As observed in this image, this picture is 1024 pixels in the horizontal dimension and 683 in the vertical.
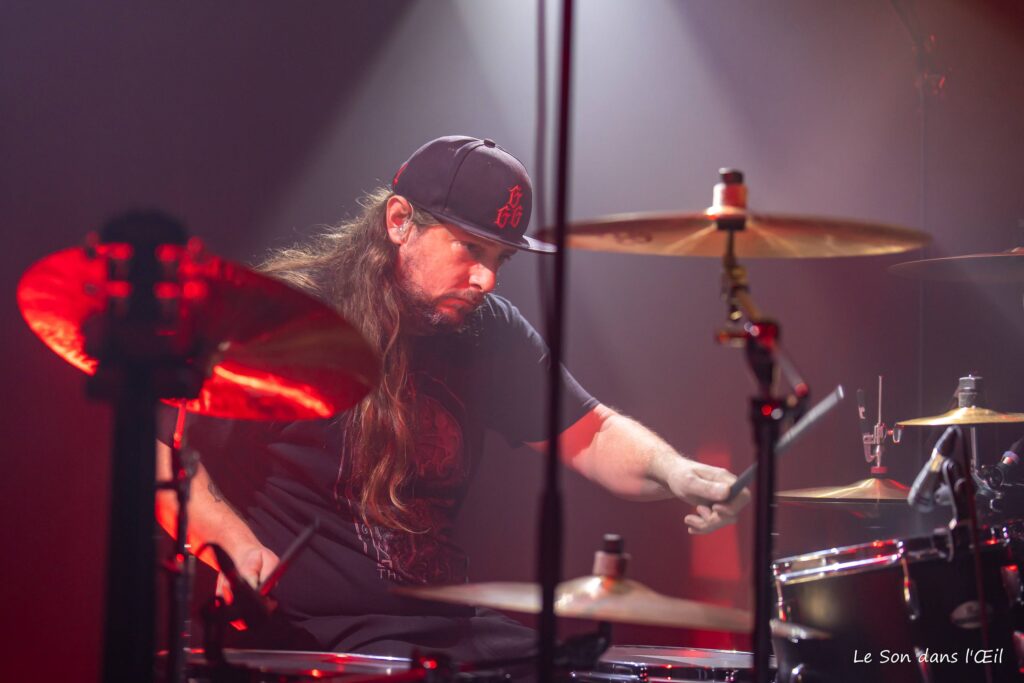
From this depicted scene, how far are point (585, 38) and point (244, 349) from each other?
6.82ft

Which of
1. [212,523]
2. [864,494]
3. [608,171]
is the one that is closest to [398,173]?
[608,171]

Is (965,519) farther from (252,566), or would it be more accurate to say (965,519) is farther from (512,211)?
(252,566)

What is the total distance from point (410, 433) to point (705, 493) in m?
0.91

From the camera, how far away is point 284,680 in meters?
1.85

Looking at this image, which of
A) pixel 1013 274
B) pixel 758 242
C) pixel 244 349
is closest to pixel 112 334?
pixel 244 349

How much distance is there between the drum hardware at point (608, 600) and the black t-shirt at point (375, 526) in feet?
3.10

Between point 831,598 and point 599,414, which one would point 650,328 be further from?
point 831,598

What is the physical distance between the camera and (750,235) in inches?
81.1

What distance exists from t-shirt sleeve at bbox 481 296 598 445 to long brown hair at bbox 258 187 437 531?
0.91 ft

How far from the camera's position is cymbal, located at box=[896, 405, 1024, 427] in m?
2.95

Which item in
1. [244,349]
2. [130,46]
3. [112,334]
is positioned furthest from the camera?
[130,46]

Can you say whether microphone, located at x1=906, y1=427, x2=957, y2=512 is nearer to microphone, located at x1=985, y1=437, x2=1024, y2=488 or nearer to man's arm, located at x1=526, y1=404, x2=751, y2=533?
man's arm, located at x1=526, y1=404, x2=751, y2=533

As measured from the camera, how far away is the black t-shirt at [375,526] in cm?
278

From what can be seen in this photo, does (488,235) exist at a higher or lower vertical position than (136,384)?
higher
